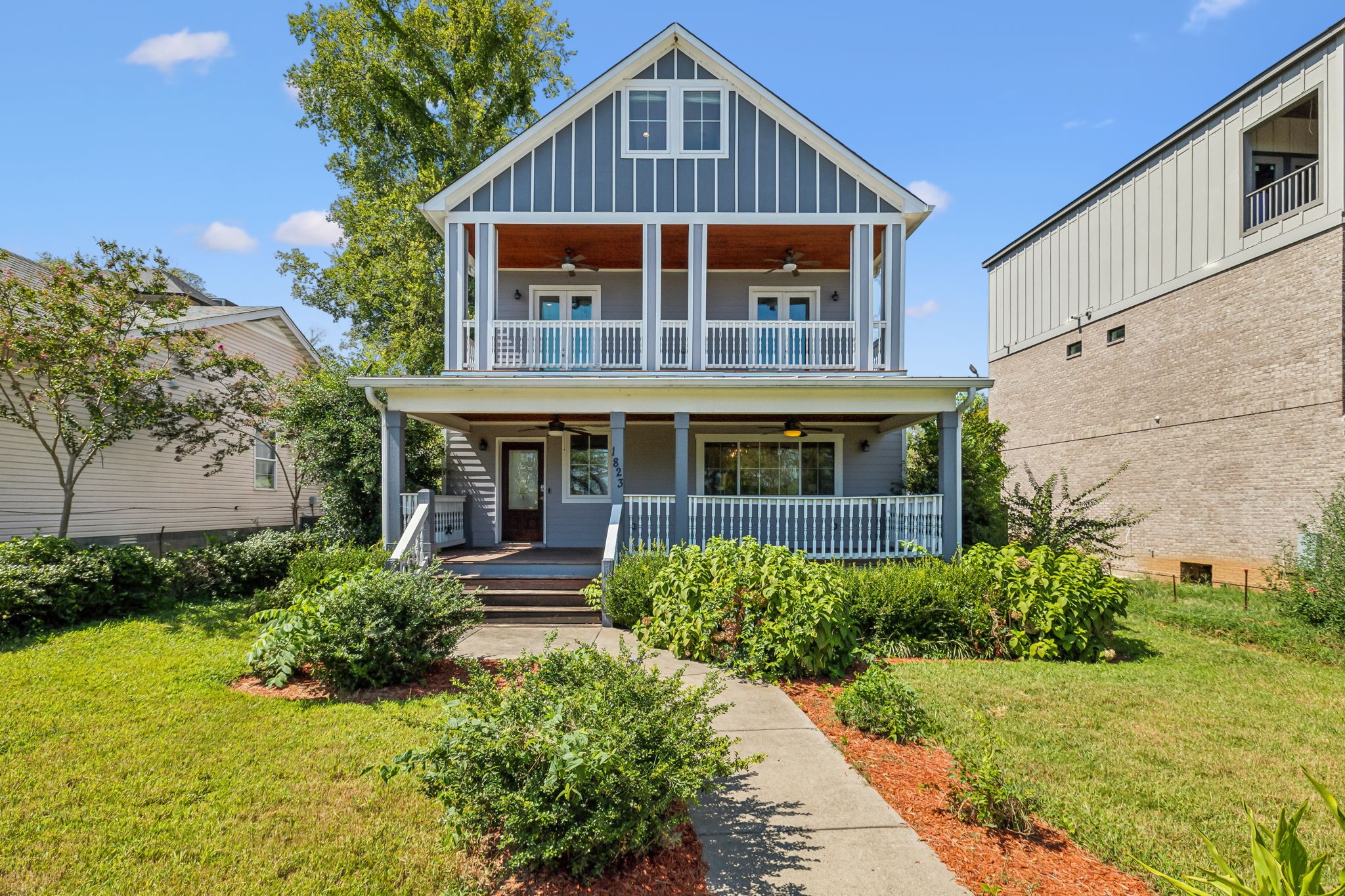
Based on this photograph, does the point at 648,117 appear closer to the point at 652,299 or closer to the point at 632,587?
the point at 652,299

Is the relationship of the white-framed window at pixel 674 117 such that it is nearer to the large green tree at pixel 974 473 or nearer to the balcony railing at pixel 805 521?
the balcony railing at pixel 805 521

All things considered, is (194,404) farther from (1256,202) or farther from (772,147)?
(1256,202)

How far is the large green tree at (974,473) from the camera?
39.2ft

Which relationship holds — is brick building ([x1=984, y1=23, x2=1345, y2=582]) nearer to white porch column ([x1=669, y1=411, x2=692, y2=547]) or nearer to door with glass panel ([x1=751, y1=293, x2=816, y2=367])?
door with glass panel ([x1=751, y1=293, x2=816, y2=367])

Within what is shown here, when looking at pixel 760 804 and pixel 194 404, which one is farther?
pixel 194 404

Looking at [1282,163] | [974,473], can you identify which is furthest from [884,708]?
[1282,163]

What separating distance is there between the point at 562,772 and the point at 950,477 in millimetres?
8407

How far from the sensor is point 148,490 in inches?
537

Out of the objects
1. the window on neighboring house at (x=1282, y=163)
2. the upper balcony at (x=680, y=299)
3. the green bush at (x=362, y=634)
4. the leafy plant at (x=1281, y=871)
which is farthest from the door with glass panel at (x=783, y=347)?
the window on neighboring house at (x=1282, y=163)

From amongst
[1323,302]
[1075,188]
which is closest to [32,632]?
[1323,302]

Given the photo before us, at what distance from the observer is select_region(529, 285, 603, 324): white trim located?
13086 millimetres

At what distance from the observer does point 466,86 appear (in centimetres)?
2011

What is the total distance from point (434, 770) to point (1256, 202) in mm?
17281

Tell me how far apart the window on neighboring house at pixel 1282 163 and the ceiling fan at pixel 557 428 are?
13648 mm
